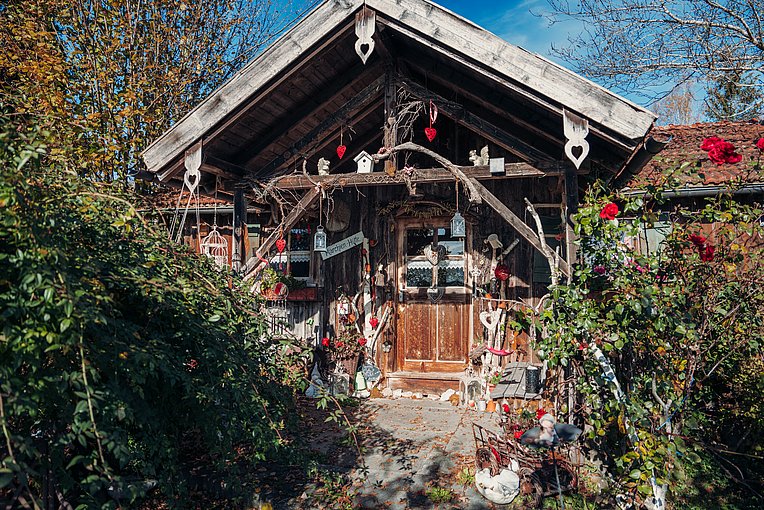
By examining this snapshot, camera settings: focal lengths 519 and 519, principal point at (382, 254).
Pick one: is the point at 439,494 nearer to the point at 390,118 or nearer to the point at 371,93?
the point at 390,118

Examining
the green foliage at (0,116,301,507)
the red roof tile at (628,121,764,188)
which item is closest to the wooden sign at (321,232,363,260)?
the green foliage at (0,116,301,507)

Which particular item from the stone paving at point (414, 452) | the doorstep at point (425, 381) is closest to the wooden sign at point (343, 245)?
the doorstep at point (425, 381)

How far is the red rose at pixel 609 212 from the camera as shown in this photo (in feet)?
12.6

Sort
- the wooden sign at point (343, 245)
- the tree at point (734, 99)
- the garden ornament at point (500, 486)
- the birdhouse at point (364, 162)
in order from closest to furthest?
1. the garden ornament at point (500, 486)
2. the birdhouse at point (364, 162)
3. the wooden sign at point (343, 245)
4. the tree at point (734, 99)

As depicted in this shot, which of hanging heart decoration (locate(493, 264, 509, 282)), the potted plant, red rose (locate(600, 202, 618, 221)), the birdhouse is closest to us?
red rose (locate(600, 202, 618, 221))

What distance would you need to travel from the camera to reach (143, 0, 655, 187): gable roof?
4859 mm

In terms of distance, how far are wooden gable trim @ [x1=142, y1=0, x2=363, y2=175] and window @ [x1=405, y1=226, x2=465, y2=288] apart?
10.4 feet

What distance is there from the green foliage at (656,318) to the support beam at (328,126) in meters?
3.04

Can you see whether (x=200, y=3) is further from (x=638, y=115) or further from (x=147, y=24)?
(x=638, y=115)

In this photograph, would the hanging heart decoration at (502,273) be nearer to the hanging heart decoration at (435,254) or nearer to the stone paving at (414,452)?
the hanging heart decoration at (435,254)

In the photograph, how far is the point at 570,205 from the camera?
17.6 feet

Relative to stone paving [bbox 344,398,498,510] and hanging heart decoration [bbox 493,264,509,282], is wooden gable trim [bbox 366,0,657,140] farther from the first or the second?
stone paving [bbox 344,398,498,510]

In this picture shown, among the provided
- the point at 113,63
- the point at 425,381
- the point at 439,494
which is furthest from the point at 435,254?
the point at 113,63

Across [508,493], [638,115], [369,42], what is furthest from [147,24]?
[508,493]
